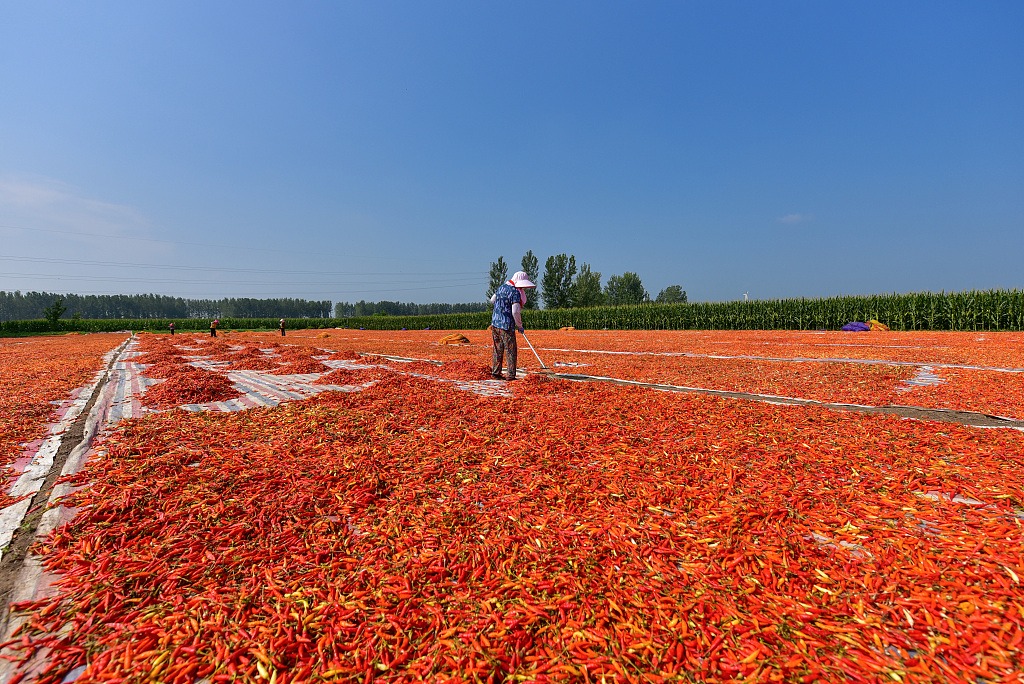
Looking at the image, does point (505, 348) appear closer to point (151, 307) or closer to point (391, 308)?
point (391, 308)

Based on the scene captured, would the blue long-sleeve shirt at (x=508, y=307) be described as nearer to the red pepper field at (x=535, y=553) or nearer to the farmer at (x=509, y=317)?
the farmer at (x=509, y=317)

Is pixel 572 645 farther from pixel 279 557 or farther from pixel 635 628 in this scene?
pixel 279 557

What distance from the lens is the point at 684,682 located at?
5.64 ft

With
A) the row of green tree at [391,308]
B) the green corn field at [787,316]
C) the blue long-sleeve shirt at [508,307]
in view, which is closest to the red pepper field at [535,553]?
the blue long-sleeve shirt at [508,307]

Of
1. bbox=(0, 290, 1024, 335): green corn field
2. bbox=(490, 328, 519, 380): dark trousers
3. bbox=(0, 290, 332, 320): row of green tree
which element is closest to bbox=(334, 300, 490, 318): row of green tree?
bbox=(0, 290, 332, 320): row of green tree

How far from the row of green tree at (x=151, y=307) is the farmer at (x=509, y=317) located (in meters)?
144

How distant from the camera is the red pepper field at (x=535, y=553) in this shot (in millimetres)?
1845

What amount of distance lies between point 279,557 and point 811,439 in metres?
5.50

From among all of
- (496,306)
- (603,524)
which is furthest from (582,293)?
(603,524)

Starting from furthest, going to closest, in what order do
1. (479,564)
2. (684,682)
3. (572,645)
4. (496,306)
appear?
(496,306)
(479,564)
(572,645)
(684,682)

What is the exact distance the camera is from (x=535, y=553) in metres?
2.64

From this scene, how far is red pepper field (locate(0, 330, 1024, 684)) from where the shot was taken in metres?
1.84

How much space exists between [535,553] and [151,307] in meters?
190

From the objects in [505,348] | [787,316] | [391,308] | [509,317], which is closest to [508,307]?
[509,317]
